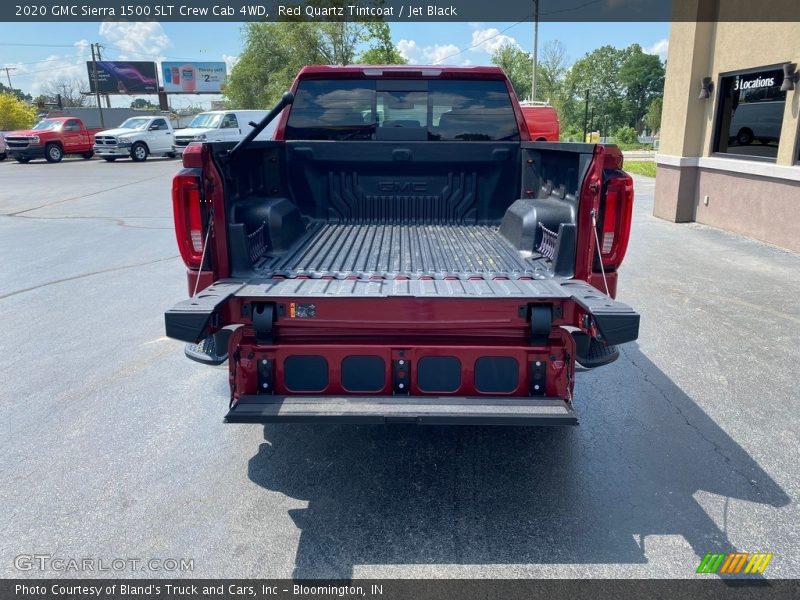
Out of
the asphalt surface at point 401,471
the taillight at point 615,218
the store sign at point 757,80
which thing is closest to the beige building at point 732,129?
the store sign at point 757,80

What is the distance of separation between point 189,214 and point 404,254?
1.55 meters

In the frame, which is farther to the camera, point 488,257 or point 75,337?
point 75,337

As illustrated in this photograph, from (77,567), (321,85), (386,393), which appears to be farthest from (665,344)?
(77,567)

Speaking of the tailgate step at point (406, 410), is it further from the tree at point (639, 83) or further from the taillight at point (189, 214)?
the tree at point (639, 83)

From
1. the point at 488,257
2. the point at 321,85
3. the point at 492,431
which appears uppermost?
the point at 321,85

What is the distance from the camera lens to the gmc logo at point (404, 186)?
544 centimetres

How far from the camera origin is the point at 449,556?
2.87 m

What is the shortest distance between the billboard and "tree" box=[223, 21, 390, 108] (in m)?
29.5

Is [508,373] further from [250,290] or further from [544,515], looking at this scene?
[250,290]

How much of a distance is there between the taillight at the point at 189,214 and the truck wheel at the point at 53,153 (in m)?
30.2

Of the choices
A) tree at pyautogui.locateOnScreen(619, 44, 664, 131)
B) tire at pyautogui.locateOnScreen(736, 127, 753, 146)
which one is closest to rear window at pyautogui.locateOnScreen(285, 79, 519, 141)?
tire at pyautogui.locateOnScreen(736, 127, 753, 146)

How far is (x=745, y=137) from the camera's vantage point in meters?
10.7

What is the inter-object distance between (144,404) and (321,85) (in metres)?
3.05

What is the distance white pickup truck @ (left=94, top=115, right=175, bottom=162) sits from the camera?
28.7m
